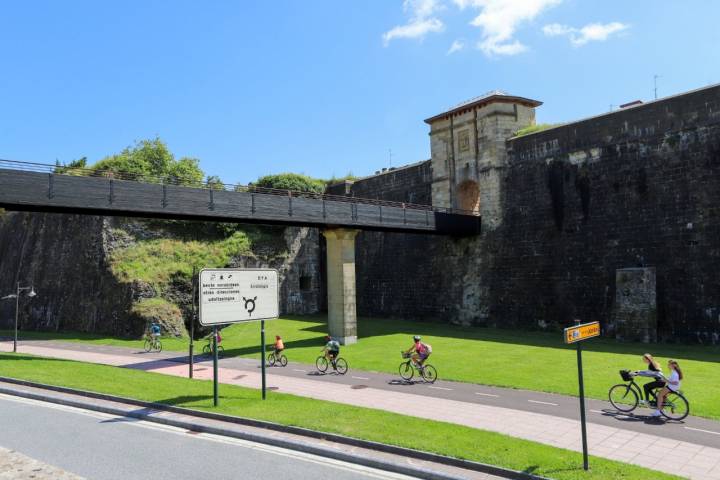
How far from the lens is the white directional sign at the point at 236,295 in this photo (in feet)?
39.7

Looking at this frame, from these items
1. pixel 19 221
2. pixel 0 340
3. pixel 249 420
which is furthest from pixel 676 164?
pixel 19 221

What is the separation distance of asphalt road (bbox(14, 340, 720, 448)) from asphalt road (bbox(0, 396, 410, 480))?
6.48 m

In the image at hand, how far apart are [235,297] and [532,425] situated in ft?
25.8

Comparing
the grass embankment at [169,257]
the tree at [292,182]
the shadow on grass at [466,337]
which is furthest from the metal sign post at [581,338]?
the tree at [292,182]

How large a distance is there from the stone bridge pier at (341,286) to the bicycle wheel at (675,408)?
1672 centimetres

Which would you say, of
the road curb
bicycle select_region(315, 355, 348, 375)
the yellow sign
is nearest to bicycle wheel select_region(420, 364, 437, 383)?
bicycle select_region(315, 355, 348, 375)

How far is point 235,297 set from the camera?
12.8 m

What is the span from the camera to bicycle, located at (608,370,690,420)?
11.7 meters

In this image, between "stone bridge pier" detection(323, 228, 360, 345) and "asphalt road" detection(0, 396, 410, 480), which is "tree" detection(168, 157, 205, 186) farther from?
"asphalt road" detection(0, 396, 410, 480)

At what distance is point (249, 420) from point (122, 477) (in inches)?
130

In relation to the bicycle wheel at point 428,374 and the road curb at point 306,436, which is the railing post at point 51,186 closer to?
the road curb at point 306,436

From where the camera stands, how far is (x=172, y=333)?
107ft

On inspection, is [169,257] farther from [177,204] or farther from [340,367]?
[340,367]

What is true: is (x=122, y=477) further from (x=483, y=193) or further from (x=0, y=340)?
(x=0, y=340)
